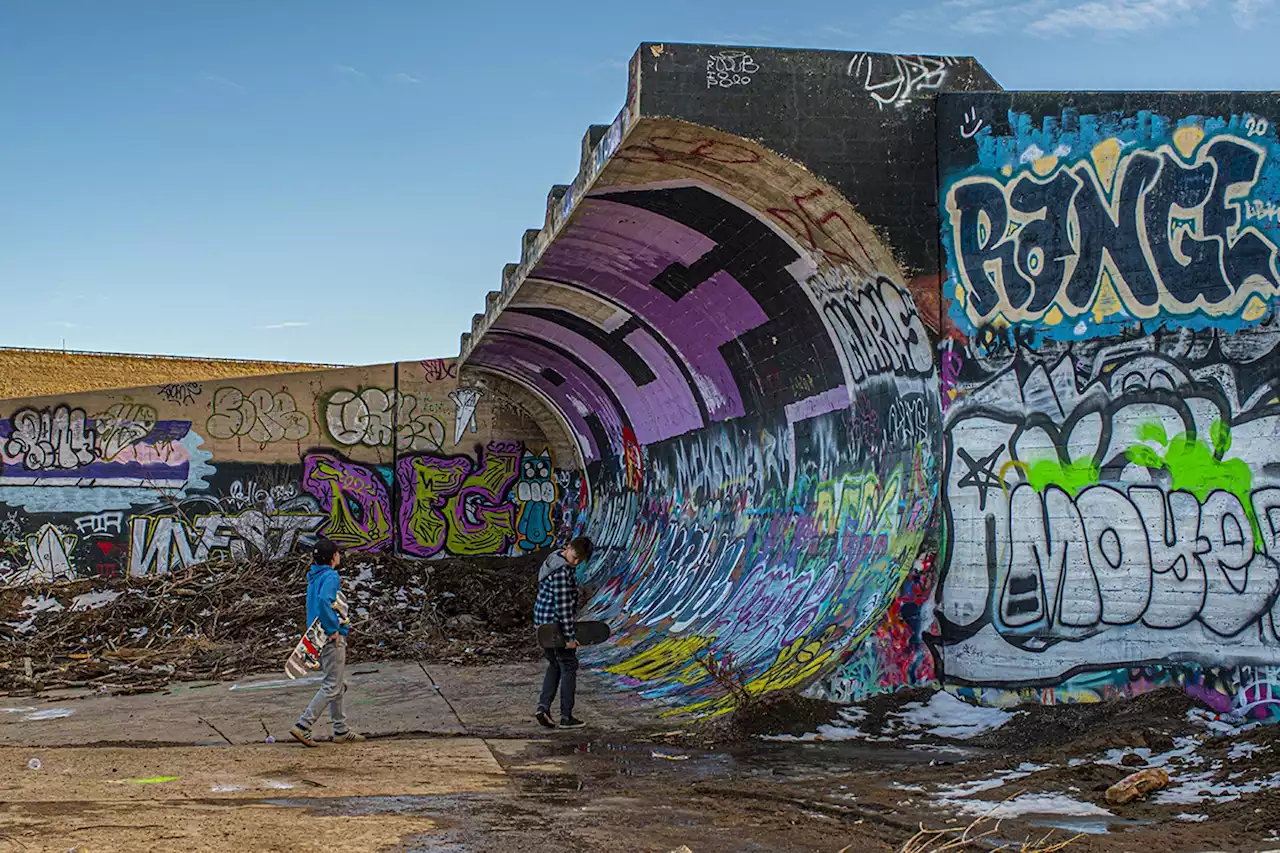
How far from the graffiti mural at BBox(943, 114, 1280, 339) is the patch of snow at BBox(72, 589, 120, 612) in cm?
1354

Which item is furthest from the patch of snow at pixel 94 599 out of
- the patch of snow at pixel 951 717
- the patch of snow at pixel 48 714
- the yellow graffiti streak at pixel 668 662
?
the patch of snow at pixel 951 717

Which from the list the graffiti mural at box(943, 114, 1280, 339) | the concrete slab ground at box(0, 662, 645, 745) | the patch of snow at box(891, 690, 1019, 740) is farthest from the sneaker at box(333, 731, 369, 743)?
the graffiti mural at box(943, 114, 1280, 339)

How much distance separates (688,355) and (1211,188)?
654 centimetres

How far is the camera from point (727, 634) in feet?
42.2

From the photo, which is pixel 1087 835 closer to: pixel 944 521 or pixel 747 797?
pixel 747 797

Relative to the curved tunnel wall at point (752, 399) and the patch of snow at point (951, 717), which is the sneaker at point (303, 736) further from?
the patch of snow at point (951, 717)

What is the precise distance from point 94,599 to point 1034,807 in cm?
1550

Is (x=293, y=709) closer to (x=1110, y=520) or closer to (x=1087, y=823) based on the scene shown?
(x=1110, y=520)

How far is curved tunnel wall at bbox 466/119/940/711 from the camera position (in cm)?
977

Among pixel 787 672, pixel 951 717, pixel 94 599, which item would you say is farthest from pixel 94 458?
pixel 951 717

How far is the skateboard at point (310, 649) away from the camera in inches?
357

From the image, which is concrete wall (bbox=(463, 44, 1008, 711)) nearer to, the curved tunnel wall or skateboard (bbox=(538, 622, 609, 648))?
the curved tunnel wall

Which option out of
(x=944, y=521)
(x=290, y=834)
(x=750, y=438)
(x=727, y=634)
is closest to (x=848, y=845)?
(x=290, y=834)

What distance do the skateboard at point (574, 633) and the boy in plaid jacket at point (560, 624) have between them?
5cm
